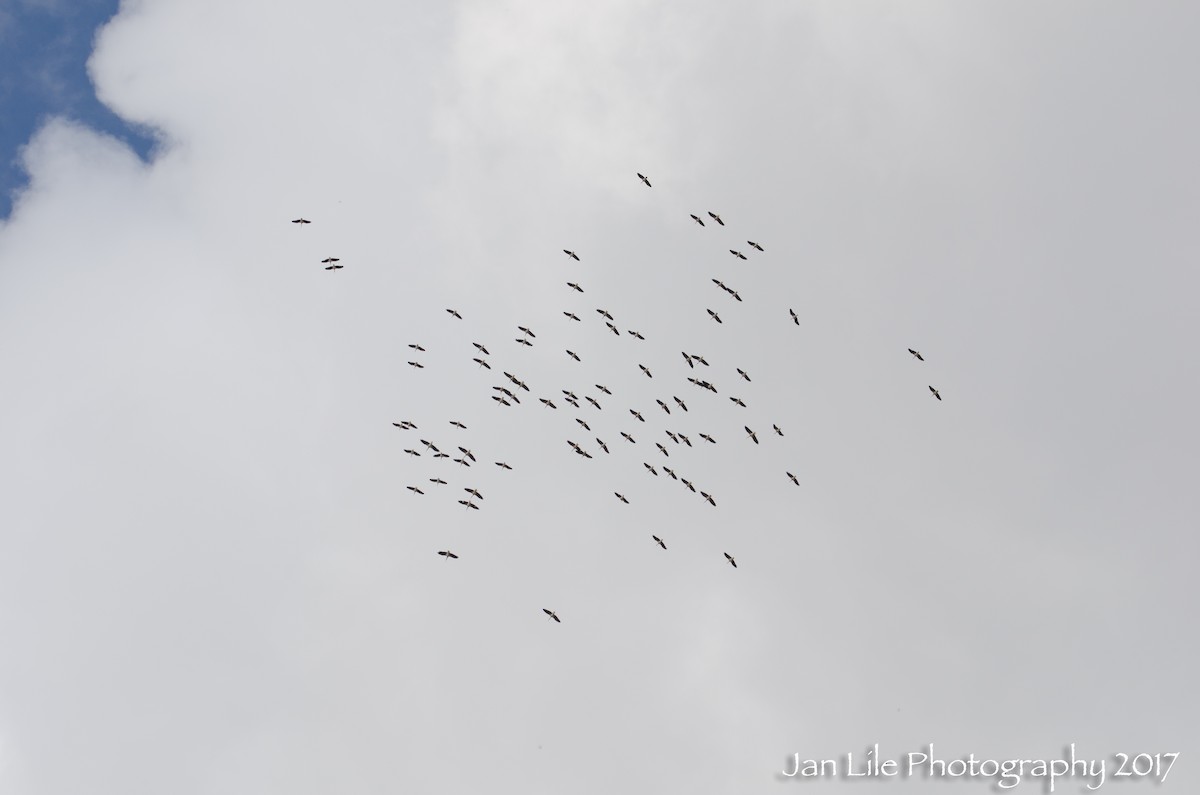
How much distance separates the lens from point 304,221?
7594 inches

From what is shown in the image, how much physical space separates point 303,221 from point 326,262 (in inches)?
331

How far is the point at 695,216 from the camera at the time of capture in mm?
198250

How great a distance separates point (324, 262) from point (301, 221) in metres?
7.01

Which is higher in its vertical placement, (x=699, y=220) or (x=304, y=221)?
(x=699, y=220)

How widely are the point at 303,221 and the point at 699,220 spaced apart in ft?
177

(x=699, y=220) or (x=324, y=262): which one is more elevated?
(x=699, y=220)

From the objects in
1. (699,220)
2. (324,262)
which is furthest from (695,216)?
(324,262)

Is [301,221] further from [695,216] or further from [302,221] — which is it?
[695,216]

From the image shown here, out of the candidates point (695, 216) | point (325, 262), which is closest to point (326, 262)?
point (325, 262)

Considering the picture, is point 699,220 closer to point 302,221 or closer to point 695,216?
point 695,216

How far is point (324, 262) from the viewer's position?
194875 millimetres

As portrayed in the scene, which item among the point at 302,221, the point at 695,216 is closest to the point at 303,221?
the point at 302,221

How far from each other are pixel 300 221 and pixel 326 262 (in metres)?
9.20

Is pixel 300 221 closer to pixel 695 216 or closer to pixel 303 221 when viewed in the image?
pixel 303 221
